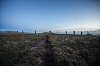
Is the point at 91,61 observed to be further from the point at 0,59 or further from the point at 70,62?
the point at 0,59

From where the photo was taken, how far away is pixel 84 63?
1177 centimetres

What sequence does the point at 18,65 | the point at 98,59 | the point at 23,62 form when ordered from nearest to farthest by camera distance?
the point at 18,65, the point at 23,62, the point at 98,59

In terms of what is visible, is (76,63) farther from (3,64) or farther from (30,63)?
(3,64)

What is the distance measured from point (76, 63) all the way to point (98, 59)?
12.0 ft

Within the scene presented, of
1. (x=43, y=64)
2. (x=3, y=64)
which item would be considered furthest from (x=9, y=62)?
(x=43, y=64)

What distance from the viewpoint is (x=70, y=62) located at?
12.0 m

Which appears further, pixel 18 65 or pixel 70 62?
pixel 70 62

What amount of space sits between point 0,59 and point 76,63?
382 inches

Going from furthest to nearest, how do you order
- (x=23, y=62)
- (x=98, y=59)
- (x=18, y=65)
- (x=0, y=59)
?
1. (x=98, y=59)
2. (x=0, y=59)
3. (x=23, y=62)
4. (x=18, y=65)

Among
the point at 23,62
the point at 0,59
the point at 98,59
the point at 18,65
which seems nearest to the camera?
the point at 18,65

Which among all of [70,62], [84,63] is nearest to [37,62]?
[70,62]

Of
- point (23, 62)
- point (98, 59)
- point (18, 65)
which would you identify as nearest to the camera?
point (18, 65)

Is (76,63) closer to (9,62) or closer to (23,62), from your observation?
(23,62)

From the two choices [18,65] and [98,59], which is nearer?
[18,65]
